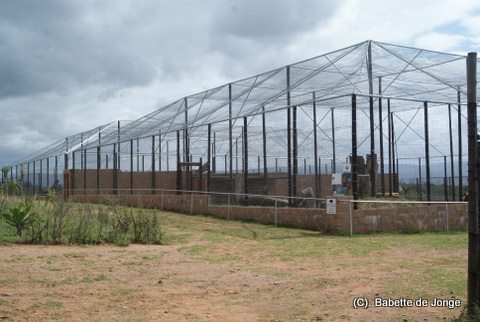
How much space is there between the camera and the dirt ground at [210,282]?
22.6 feet

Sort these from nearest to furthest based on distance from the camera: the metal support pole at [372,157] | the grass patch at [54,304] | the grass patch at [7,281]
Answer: the grass patch at [54,304] < the grass patch at [7,281] < the metal support pole at [372,157]

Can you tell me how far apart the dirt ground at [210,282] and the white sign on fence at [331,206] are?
3.00 m

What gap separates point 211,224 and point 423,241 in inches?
294

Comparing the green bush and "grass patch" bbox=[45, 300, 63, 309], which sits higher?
the green bush

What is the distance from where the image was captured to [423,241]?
1462 cm

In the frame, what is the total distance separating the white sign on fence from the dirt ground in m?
3.00

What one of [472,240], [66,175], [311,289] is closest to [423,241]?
[311,289]

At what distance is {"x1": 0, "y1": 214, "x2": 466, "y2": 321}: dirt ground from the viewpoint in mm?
6902

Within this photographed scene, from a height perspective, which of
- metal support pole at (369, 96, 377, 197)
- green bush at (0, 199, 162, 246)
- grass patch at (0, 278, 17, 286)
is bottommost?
grass patch at (0, 278, 17, 286)

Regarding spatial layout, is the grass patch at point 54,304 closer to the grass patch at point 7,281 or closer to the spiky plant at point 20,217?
the grass patch at point 7,281

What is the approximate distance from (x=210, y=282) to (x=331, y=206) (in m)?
7.87

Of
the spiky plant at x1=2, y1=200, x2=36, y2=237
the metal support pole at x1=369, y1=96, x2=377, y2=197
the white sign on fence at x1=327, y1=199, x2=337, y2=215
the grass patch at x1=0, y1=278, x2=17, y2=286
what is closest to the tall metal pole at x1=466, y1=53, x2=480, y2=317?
the grass patch at x1=0, y1=278, x2=17, y2=286

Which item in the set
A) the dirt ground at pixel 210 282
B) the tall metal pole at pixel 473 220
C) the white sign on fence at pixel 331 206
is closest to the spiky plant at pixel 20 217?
the dirt ground at pixel 210 282

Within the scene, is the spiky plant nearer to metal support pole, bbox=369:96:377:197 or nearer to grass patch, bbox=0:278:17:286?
grass patch, bbox=0:278:17:286
